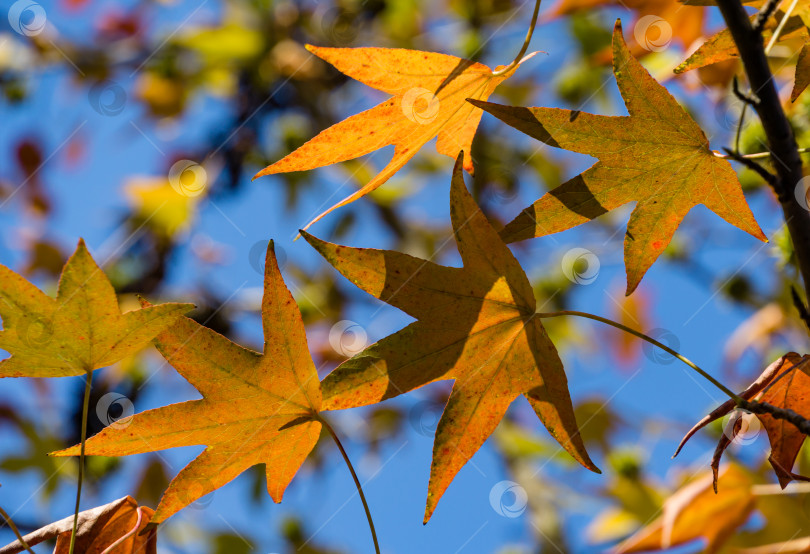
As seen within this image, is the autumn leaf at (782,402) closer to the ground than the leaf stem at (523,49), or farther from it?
closer to the ground

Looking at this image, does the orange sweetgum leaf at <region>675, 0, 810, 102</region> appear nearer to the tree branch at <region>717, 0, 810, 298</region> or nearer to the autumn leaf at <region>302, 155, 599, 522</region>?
the tree branch at <region>717, 0, 810, 298</region>

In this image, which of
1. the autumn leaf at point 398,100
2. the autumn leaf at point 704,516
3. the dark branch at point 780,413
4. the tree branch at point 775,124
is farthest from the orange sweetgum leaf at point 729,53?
the autumn leaf at point 704,516

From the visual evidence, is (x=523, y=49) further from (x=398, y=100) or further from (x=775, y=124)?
(x=775, y=124)

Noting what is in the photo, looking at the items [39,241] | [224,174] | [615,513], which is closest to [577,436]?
[615,513]

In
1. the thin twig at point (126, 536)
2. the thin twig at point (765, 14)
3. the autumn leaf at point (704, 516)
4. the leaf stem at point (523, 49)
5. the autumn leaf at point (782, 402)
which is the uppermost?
the leaf stem at point (523, 49)

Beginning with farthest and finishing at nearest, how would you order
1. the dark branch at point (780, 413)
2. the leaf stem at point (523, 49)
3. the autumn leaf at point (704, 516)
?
the autumn leaf at point (704, 516) → the leaf stem at point (523, 49) → the dark branch at point (780, 413)

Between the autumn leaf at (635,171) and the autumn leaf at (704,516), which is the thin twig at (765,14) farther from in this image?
the autumn leaf at (704,516)
